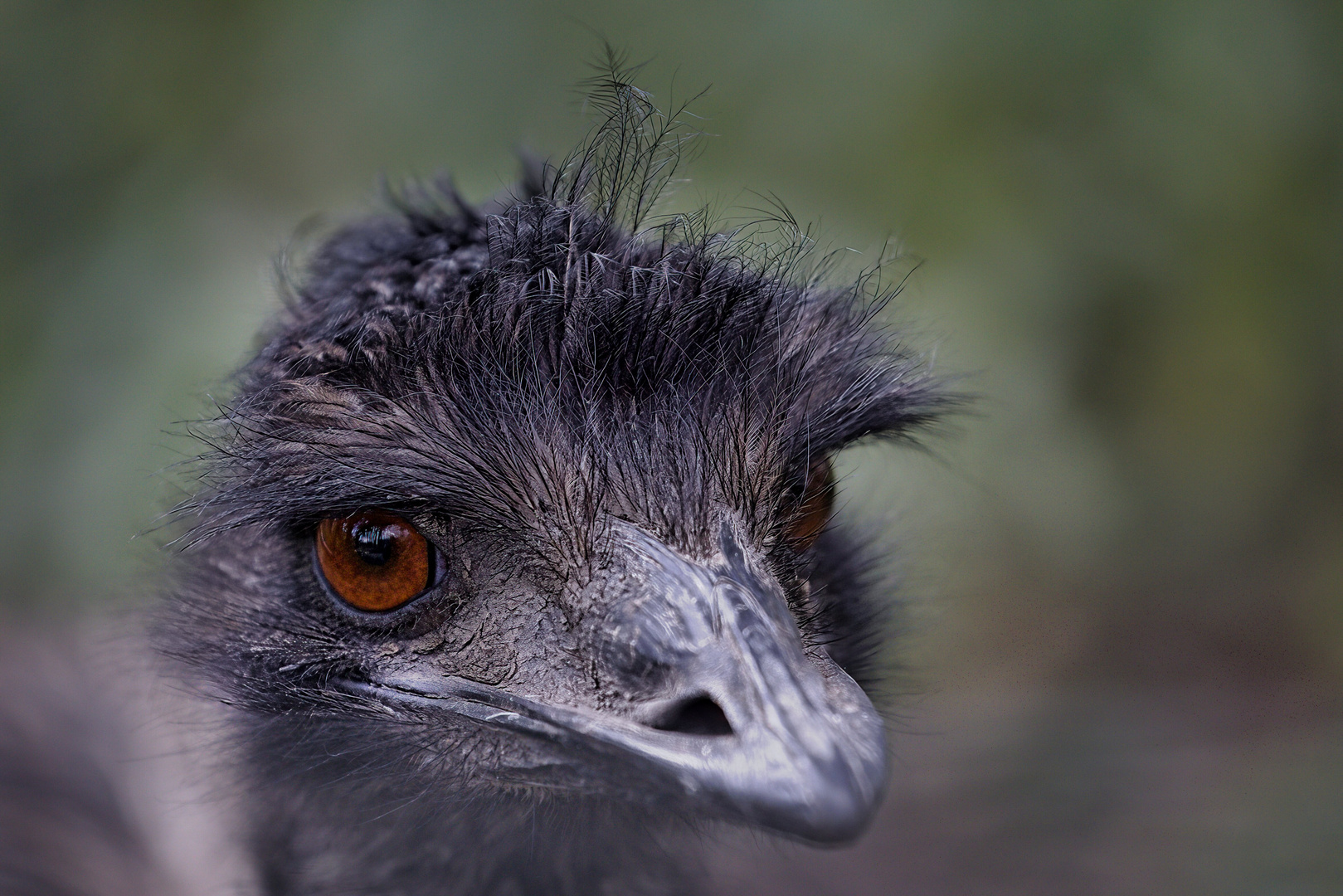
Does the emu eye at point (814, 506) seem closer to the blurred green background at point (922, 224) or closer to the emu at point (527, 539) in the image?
the emu at point (527, 539)

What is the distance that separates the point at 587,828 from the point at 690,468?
0.59m

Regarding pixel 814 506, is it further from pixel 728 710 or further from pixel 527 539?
pixel 728 710

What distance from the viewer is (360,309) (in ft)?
5.71

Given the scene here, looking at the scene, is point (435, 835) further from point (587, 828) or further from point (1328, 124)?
point (1328, 124)

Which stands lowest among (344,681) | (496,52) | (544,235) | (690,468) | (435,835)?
(435,835)

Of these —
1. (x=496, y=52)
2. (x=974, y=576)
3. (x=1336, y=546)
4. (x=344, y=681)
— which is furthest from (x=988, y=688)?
(x=344, y=681)

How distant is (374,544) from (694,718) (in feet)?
1.74

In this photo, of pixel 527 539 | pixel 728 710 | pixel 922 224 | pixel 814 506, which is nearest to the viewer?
pixel 728 710

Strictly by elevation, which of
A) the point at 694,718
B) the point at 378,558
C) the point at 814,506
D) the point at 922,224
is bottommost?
the point at 694,718

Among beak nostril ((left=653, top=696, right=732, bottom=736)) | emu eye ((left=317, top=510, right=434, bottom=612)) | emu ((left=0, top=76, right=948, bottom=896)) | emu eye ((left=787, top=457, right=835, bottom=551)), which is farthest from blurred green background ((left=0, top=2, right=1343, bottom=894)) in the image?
beak nostril ((left=653, top=696, right=732, bottom=736))

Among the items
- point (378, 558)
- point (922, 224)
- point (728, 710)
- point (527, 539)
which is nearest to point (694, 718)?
point (728, 710)

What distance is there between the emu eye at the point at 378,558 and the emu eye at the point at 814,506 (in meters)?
0.55

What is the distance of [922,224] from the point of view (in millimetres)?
3369

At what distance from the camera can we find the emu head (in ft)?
4.97
